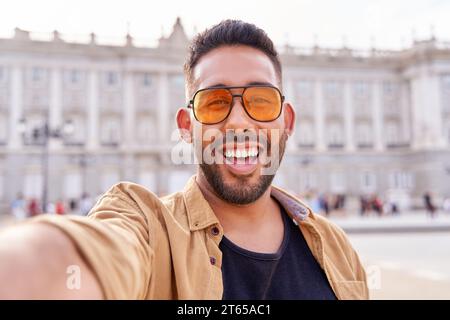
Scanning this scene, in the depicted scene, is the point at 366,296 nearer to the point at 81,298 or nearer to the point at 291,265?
the point at 291,265

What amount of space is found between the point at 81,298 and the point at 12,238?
182 mm

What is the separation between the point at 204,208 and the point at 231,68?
1.72ft

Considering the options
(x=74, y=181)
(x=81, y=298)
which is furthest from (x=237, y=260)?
(x=74, y=181)

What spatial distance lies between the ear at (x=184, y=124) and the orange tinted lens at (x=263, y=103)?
0.27 metres

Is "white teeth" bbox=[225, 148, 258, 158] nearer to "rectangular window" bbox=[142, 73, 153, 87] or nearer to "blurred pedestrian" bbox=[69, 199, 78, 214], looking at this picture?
"blurred pedestrian" bbox=[69, 199, 78, 214]

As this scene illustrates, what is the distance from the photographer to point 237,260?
1310 millimetres

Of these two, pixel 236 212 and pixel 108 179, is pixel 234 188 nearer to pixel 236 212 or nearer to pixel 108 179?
pixel 236 212

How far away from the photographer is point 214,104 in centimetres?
147

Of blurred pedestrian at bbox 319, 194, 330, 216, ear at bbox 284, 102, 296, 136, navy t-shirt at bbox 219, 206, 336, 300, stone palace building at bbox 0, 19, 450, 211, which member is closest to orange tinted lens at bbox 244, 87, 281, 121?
Result: ear at bbox 284, 102, 296, 136

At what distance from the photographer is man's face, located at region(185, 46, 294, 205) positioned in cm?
145

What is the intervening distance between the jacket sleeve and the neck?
1.32 ft

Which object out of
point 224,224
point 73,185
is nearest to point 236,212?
point 224,224

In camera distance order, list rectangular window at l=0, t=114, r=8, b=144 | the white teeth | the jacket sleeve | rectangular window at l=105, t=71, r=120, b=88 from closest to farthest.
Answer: the jacket sleeve < the white teeth < rectangular window at l=0, t=114, r=8, b=144 < rectangular window at l=105, t=71, r=120, b=88

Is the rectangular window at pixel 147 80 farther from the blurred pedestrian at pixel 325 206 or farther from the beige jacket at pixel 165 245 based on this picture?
the beige jacket at pixel 165 245
